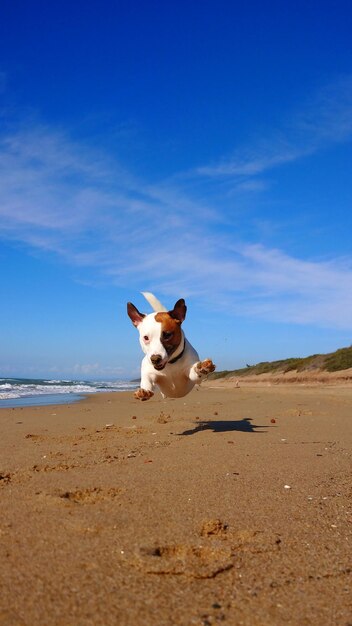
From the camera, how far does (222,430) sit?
266 inches

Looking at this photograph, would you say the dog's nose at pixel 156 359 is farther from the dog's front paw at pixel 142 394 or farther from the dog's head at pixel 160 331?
the dog's front paw at pixel 142 394

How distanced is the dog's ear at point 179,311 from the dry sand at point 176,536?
1541 millimetres

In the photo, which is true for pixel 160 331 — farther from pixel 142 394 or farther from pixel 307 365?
pixel 307 365

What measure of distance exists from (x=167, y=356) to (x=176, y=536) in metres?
3.28

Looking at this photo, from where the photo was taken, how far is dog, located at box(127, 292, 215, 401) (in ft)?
18.8

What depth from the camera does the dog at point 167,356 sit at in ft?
18.8

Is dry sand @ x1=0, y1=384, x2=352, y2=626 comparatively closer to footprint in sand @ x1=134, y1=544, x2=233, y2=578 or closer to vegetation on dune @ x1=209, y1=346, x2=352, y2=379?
footprint in sand @ x1=134, y1=544, x2=233, y2=578

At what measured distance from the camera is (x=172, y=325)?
588 centimetres

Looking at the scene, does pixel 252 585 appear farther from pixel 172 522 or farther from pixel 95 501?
pixel 95 501

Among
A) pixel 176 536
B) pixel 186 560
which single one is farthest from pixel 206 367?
pixel 186 560

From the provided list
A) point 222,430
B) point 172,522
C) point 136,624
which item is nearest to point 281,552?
point 172,522

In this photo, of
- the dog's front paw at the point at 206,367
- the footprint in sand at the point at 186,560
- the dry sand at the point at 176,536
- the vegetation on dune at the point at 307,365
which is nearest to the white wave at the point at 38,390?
the vegetation on dune at the point at 307,365

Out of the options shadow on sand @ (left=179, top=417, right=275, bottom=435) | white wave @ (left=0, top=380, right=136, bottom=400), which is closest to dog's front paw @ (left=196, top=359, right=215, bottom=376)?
shadow on sand @ (left=179, top=417, right=275, bottom=435)

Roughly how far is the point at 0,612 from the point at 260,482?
7.62ft
